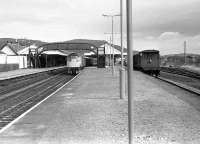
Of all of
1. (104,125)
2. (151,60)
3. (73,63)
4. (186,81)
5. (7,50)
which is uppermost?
(7,50)

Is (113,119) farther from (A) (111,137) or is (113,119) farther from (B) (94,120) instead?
(A) (111,137)

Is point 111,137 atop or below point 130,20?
below

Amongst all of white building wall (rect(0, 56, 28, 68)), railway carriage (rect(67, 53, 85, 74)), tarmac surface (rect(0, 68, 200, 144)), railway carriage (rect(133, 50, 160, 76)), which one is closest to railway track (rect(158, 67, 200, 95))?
railway carriage (rect(133, 50, 160, 76))

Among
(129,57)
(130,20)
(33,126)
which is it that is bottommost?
(33,126)

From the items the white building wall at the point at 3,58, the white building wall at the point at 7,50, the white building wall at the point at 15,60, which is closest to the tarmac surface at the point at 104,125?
the white building wall at the point at 3,58

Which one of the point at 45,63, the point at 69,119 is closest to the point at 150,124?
the point at 69,119

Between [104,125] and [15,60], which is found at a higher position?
[15,60]

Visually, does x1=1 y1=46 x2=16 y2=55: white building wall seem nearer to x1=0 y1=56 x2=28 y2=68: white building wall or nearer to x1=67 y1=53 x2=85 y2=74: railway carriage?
x1=0 y1=56 x2=28 y2=68: white building wall

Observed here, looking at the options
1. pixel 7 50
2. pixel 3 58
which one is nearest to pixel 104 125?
pixel 3 58

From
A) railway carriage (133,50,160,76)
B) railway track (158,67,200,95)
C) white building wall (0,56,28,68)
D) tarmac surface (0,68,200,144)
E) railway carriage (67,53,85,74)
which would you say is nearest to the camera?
tarmac surface (0,68,200,144)

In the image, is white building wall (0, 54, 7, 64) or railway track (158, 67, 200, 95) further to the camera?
white building wall (0, 54, 7, 64)

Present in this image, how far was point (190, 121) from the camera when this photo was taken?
10.9m

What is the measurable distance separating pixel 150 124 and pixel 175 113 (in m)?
2.51

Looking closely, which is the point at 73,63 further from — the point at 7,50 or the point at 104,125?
the point at 7,50
